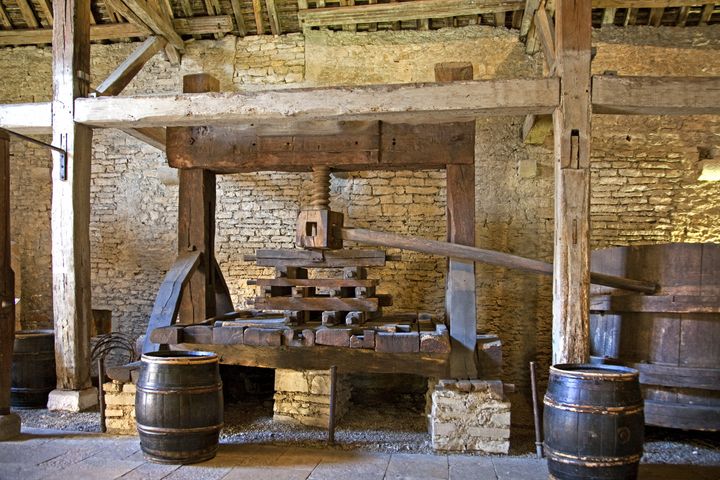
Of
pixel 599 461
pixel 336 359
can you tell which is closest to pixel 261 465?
pixel 336 359

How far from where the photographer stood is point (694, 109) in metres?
5.15

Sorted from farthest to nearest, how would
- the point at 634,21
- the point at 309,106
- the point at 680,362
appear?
the point at 634,21 < the point at 309,106 < the point at 680,362

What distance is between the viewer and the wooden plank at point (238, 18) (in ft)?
26.6

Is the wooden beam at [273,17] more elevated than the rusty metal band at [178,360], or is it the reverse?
the wooden beam at [273,17]

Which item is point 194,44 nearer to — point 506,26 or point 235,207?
point 235,207

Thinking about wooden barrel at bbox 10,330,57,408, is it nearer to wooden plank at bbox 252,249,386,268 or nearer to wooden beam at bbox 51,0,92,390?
wooden beam at bbox 51,0,92,390

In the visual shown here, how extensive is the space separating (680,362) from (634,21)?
5093 mm

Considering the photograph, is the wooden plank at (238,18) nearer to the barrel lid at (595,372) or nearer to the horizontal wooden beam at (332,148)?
the horizontal wooden beam at (332,148)

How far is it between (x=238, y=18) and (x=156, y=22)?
3.71ft

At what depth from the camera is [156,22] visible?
777cm

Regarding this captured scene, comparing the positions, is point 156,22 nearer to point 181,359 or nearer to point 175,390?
point 181,359

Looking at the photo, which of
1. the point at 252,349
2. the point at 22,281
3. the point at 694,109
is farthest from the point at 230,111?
the point at 22,281

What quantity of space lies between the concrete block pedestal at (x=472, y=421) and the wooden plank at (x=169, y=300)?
2.43 m

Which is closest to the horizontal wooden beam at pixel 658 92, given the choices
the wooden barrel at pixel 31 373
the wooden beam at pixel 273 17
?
the wooden beam at pixel 273 17
